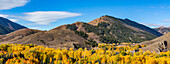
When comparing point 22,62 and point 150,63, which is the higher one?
point 22,62

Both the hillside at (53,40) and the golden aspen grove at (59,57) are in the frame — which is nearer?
the golden aspen grove at (59,57)

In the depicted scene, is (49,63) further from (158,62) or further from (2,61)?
(158,62)

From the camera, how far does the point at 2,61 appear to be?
150ft

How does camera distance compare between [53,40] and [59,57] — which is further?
[53,40]

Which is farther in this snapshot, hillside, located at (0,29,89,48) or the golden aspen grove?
hillside, located at (0,29,89,48)

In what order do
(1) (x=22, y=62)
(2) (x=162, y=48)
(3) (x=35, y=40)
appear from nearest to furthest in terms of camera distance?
(1) (x=22, y=62), (2) (x=162, y=48), (3) (x=35, y=40)

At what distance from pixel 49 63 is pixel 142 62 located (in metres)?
46.4

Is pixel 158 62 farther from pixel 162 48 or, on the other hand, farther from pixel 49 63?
pixel 49 63

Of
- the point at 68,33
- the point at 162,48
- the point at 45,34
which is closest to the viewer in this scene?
the point at 162,48

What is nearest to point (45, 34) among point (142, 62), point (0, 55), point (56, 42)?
point (56, 42)

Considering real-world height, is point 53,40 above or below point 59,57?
above

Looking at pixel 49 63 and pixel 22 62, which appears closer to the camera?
pixel 22 62

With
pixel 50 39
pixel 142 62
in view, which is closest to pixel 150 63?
pixel 142 62

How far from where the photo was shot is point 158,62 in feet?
217
